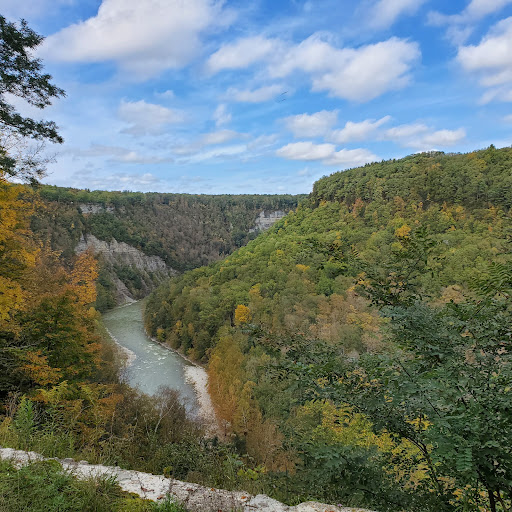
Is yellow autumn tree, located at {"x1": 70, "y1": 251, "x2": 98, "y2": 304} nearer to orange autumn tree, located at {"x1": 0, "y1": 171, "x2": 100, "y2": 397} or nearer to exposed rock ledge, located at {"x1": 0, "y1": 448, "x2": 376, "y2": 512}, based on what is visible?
orange autumn tree, located at {"x1": 0, "y1": 171, "x2": 100, "y2": 397}

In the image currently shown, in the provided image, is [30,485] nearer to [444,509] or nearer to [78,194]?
[444,509]

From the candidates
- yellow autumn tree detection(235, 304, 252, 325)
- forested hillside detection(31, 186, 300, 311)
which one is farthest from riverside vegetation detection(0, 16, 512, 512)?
forested hillside detection(31, 186, 300, 311)

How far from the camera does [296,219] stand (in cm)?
7419

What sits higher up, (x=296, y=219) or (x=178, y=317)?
(x=296, y=219)

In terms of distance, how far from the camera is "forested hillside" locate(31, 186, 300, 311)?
319 feet

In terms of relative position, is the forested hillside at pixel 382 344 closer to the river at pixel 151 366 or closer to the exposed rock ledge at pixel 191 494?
the exposed rock ledge at pixel 191 494

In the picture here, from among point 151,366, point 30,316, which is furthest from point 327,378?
point 151,366

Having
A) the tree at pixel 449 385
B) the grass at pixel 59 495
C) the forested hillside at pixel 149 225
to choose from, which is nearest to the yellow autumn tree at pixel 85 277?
the grass at pixel 59 495

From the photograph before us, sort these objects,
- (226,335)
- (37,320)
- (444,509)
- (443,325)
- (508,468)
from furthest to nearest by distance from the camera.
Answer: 1. (226,335)
2. (37,320)
3. (443,325)
4. (444,509)
5. (508,468)

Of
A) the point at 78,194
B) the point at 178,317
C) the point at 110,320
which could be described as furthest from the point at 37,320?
the point at 78,194

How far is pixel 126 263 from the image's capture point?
4326 inches

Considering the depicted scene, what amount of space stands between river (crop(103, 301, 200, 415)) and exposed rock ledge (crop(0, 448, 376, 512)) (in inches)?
861

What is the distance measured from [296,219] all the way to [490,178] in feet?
126

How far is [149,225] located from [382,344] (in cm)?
13757
